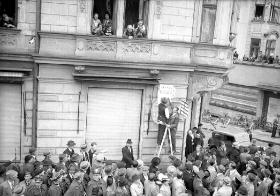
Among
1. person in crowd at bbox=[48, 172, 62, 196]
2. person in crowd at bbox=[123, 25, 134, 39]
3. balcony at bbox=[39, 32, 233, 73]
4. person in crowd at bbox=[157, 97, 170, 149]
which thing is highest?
person in crowd at bbox=[123, 25, 134, 39]

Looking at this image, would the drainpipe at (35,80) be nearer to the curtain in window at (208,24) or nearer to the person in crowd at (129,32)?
the person in crowd at (129,32)

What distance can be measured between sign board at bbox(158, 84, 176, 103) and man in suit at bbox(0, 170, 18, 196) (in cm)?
779

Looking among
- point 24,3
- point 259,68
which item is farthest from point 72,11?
point 259,68

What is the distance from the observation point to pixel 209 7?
53.5ft

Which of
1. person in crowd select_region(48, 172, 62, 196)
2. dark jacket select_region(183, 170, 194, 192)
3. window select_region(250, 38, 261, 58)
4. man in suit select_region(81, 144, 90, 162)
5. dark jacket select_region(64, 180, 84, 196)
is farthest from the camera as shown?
window select_region(250, 38, 261, 58)

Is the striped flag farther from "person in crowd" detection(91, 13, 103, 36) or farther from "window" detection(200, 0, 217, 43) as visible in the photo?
"person in crowd" detection(91, 13, 103, 36)

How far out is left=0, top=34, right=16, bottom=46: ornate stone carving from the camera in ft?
46.1

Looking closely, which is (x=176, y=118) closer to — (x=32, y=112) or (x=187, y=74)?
(x=187, y=74)

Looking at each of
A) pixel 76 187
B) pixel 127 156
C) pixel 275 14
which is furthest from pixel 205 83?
pixel 275 14

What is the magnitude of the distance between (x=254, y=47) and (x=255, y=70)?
17.7 ft

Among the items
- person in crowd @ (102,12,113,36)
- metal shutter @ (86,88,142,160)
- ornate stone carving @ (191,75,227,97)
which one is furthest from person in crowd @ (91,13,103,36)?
ornate stone carving @ (191,75,227,97)

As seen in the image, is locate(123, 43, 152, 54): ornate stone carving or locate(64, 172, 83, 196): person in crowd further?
locate(123, 43, 152, 54): ornate stone carving

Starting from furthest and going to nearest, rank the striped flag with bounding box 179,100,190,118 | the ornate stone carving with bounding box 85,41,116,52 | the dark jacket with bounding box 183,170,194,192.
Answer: the striped flag with bounding box 179,100,190,118, the ornate stone carving with bounding box 85,41,116,52, the dark jacket with bounding box 183,170,194,192

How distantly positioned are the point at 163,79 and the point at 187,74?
43.2 inches
